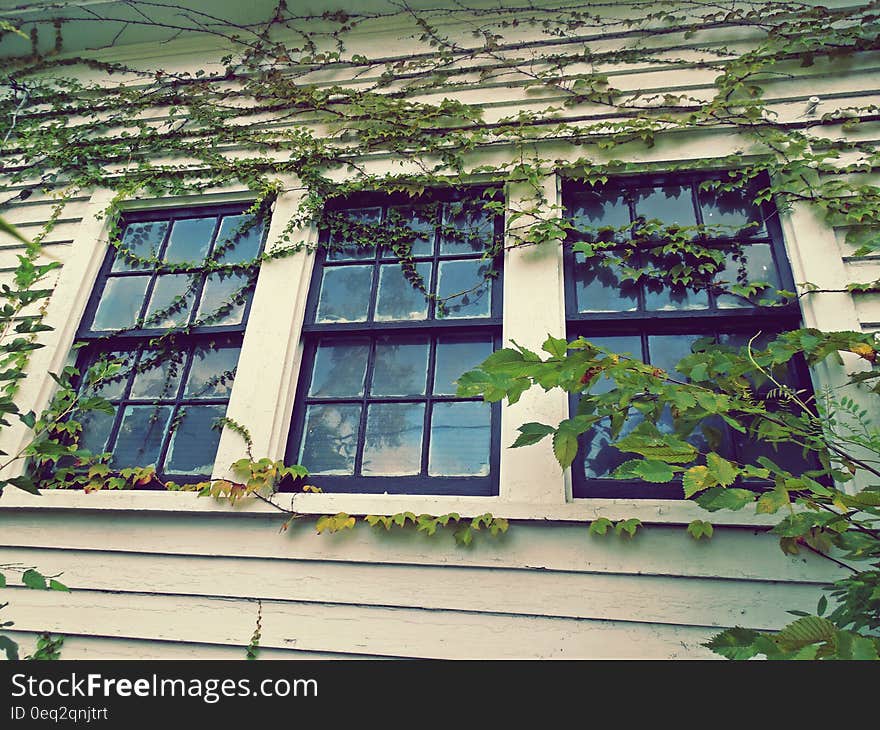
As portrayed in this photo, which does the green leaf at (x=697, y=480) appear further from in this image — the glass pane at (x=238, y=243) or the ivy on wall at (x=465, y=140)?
the glass pane at (x=238, y=243)

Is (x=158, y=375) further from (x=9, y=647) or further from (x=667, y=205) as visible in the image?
(x=667, y=205)

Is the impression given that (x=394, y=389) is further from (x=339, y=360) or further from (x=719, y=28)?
(x=719, y=28)

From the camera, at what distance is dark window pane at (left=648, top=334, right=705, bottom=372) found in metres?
2.73

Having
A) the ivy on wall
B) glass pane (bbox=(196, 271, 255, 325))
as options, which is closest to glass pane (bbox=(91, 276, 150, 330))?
the ivy on wall

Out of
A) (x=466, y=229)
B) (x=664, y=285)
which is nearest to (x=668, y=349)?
(x=664, y=285)

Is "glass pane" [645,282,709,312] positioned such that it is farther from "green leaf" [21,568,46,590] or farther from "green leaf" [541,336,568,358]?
"green leaf" [21,568,46,590]

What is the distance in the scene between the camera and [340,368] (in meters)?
3.01

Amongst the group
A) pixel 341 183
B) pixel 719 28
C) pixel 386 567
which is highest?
pixel 719 28

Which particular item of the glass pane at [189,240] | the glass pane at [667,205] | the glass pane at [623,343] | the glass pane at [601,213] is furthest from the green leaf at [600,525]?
the glass pane at [189,240]

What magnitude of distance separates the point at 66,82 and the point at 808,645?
545cm

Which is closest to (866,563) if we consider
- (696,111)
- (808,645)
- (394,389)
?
(808,645)

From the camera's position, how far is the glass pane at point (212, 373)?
3070mm

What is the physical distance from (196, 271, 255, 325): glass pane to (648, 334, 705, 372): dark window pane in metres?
2.22

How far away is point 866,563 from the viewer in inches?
85.4
